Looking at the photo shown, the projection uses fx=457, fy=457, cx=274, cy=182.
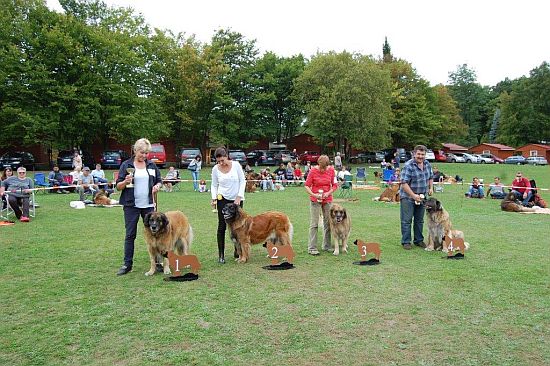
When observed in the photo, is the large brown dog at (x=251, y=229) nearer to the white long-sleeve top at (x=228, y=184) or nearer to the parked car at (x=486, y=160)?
the white long-sleeve top at (x=228, y=184)

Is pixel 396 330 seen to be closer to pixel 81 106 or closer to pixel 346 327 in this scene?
pixel 346 327

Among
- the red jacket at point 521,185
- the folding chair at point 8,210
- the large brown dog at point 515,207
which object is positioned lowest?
the large brown dog at point 515,207

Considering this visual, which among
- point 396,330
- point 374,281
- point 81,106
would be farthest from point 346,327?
point 81,106

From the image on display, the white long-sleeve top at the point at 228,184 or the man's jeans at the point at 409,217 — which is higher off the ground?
the white long-sleeve top at the point at 228,184

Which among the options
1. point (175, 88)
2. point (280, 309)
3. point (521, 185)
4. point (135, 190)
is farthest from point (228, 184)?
point (175, 88)

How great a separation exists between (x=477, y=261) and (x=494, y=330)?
2.73 metres

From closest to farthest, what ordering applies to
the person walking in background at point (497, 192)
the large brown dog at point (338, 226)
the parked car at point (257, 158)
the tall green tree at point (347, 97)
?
1. the large brown dog at point (338, 226)
2. the person walking in background at point (497, 192)
3. the tall green tree at point (347, 97)
4. the parked car at point (257, 158)

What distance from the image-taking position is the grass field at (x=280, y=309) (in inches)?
137

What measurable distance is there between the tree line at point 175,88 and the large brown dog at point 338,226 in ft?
79.5

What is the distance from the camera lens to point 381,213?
12242mm

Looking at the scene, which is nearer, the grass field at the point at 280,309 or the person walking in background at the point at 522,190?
the grass field at the point at 280,309

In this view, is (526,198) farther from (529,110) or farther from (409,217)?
(529,110)

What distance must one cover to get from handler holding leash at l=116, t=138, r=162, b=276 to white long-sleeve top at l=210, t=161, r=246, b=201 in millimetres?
789

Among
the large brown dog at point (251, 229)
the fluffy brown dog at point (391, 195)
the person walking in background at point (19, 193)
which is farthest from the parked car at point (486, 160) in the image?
the large brown dog at point (251, 229)
